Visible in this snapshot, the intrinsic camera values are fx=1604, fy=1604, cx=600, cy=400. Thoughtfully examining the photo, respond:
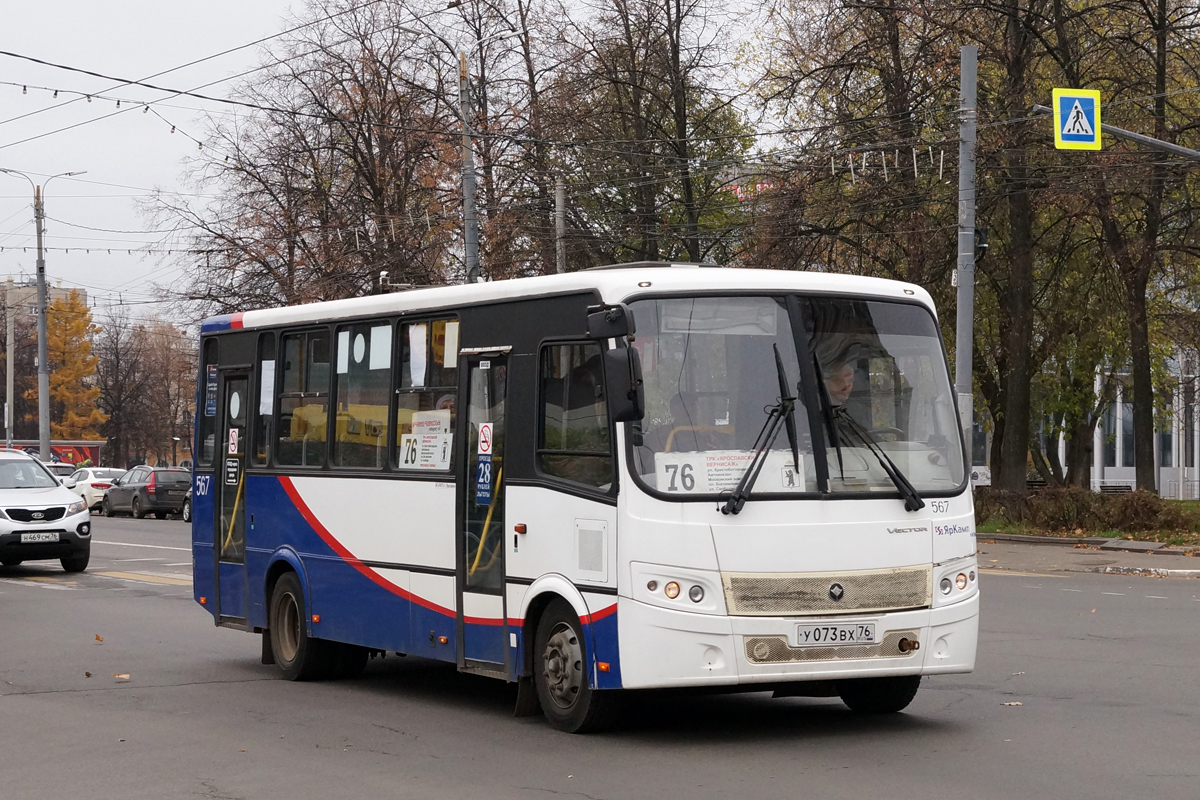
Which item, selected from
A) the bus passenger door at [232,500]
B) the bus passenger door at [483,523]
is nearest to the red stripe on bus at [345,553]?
the bus passenger door at [483,523]

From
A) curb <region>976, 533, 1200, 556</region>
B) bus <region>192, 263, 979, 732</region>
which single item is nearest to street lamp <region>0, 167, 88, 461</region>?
curb <region>976, 533, 1200, 556</region>

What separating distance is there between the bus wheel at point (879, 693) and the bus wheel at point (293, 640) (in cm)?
427

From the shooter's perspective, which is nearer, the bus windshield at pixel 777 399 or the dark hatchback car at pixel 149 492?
the bus windshield at pixel 777 399

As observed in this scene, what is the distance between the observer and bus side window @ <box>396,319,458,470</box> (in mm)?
10633

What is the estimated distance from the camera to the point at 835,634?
28.8 feet

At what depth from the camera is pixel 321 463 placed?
12086 millimetres

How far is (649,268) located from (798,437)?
54.5 inches

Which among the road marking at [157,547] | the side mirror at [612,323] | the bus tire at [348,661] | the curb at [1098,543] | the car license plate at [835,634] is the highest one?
the side mirror at [612,323]

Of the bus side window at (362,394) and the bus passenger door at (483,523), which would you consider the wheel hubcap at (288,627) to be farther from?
the bus passenger door at (483,523)

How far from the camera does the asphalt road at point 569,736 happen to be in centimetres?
785

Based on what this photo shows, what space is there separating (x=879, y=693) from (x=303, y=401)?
5136 millimetres

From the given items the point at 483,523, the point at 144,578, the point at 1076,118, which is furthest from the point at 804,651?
the point at 1076,118

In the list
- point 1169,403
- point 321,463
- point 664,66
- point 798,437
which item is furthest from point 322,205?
point 798,437

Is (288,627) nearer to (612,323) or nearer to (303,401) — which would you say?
(303,401)
